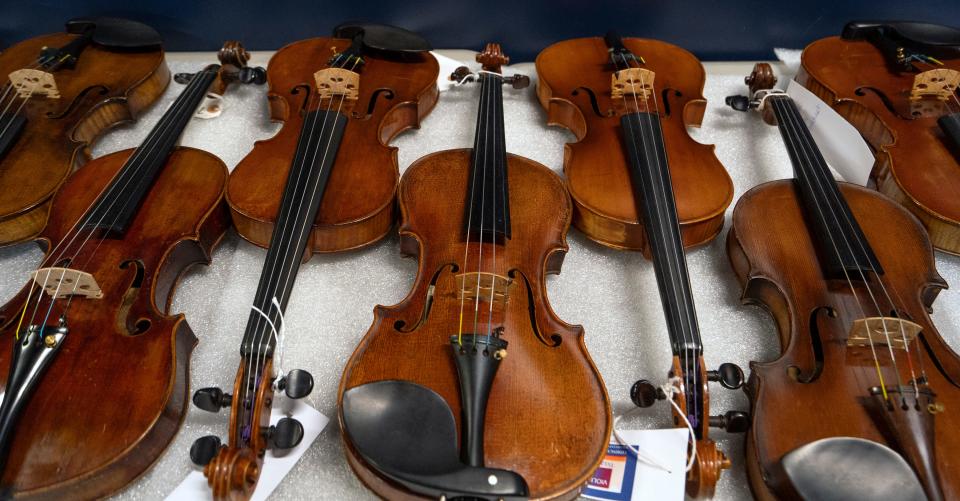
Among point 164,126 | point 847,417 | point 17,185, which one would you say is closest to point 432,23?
point 164,126

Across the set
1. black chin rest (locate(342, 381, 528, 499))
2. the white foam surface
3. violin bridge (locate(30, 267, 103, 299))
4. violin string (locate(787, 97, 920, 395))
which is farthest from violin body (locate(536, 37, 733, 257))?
violin bridge (locate(30, 267, 103, 299))

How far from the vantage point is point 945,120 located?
1.69 metres

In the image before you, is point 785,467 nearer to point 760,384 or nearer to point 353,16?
point 760,384

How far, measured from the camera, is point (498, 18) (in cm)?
222

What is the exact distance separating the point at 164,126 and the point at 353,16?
805mm

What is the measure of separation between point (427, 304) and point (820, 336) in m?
0.74

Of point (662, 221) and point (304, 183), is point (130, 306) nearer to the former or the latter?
point (304, 183)

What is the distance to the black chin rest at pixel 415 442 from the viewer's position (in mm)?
951

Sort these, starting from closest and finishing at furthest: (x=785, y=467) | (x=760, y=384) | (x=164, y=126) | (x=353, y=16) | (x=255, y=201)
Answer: (x=785, y=467), (x=760, y=384), (x=255, y=201), (x=164, y=126), (x=353, y=16)

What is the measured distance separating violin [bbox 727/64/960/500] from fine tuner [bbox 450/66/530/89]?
761 millimetres

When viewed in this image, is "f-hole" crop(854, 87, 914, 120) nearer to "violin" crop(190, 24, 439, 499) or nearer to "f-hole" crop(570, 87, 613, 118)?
"f-hole" crop(570, 87, 613, 118)

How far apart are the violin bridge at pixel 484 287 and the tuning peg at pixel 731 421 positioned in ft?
1.39

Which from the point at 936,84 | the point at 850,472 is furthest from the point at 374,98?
the point at 936,84

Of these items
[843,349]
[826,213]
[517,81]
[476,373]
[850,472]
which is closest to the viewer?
[850,472]
